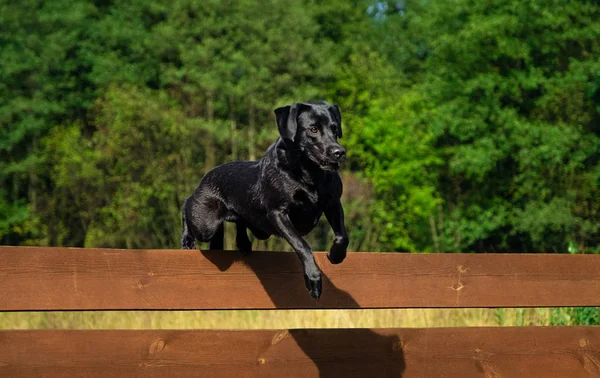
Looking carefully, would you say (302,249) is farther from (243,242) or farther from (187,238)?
(187,238)

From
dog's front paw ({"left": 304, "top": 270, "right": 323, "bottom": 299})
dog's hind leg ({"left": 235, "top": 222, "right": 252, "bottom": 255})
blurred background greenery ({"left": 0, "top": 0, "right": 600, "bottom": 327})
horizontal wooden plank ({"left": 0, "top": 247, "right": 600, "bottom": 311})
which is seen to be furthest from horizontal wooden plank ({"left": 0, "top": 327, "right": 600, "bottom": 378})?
blurred background greenery ({"left": 0, "top": 0, "right": 600, "bottom": 327})

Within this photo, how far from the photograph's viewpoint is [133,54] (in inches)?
1271

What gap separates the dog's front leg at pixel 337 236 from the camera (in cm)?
396

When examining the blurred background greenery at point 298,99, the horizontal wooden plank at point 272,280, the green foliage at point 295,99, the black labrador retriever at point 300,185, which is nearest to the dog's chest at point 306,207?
the black labrador retriever at point 300,185

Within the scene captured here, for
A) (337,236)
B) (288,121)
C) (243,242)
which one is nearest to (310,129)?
(288,121)

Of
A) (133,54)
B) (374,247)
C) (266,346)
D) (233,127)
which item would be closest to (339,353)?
(266,346)

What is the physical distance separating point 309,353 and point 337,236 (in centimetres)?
66

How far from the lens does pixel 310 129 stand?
4090 millimetres

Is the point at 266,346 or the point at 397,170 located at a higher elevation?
the point at 266,346

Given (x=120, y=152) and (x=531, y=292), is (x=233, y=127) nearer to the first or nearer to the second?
(x=120, y=152)

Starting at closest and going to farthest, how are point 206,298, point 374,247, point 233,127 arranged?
point 206,298 < point 374,247 < point 233,127

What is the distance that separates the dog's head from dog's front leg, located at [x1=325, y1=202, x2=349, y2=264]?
220 millimetres

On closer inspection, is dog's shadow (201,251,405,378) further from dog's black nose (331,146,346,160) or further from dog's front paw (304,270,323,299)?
dog's black nose (331,146,346,160)

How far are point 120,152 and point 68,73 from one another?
636cm
